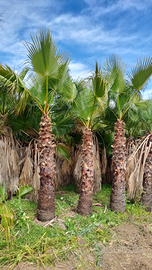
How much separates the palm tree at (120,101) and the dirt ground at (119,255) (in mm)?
1276

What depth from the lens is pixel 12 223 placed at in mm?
5145

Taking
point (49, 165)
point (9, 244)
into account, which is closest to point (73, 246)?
point (9, 244)

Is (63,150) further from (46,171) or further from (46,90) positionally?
(46,90)

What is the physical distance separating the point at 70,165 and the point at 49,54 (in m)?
6.44

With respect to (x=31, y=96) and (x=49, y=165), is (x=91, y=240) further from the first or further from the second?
(x=31, y=96)

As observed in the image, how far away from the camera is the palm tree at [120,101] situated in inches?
251

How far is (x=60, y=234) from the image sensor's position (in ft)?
16.6

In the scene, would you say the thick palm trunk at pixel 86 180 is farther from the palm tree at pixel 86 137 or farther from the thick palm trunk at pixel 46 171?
the thick palm trunk at pixel 46 171

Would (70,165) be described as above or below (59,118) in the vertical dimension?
below

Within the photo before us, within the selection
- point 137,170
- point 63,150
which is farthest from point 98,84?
point 137,170

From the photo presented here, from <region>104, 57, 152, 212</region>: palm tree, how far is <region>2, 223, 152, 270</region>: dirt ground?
1.28 metres

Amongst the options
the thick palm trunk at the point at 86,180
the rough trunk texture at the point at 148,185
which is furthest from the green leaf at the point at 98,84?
the rough trunk texture at the point at 148,185

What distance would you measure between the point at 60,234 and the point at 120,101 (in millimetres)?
4380

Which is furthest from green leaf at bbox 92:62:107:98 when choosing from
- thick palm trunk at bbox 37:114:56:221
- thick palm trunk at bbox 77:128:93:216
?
thick palm trunk at bbox 37:114:56:221
